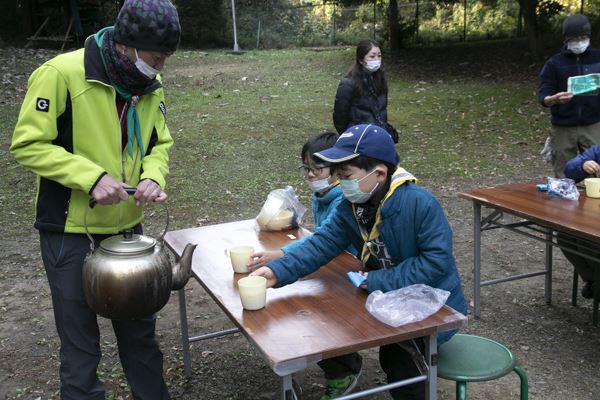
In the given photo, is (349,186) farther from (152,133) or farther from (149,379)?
(149,379)

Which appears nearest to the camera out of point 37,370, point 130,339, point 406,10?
point 130,339

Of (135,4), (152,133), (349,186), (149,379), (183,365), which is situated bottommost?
(183,365)

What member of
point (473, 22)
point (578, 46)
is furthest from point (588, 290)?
point (473, 22)

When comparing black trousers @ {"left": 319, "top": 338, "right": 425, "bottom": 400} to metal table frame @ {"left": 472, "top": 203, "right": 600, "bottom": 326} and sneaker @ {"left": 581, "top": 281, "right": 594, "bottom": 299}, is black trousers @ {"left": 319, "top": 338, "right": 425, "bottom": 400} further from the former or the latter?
sneaker @ {"left": 581, "top": 281, "right": 594, "bottom": 299}

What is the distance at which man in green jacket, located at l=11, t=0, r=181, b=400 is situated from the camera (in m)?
2.24

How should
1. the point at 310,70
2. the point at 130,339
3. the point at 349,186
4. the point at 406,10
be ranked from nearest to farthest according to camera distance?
the point at 349,186
the point at 130,339
the point at 310,70
the point at 406,10

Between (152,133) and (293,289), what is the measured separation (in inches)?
35.8

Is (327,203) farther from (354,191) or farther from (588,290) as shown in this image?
(588,290)

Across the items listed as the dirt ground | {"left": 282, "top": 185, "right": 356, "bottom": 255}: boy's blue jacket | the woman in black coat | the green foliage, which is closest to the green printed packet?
the dirt ground

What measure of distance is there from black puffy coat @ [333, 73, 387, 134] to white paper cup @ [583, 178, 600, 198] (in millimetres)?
2302

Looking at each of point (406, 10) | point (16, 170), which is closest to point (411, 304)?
point (16, 170)

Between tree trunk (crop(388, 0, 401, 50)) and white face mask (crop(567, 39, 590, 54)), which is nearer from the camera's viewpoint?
white face mask (crop(567, 39, 590, 54))

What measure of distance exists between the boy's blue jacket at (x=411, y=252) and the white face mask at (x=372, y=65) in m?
3.41

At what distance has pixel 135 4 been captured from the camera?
7.31ft
